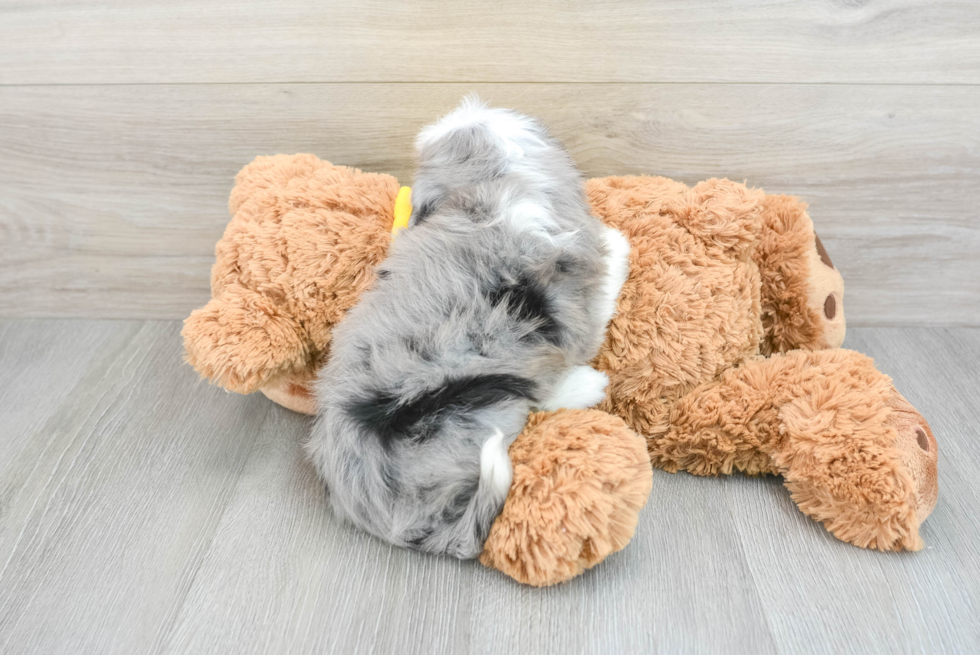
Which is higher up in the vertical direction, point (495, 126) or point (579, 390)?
point (495, 126)

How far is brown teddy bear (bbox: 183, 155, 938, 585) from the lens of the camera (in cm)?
65

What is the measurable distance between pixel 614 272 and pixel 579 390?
13cm

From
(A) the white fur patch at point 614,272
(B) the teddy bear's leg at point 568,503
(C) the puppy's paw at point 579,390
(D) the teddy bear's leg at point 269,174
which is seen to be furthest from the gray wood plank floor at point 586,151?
(B) the teddy bear's leg at point 568,503

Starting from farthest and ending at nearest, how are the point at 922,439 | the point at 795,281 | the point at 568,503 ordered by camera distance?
1. the point at 795,281
2. the point at 922,439
3. the point at 568,503

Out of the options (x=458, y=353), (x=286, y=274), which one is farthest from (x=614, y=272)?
(x=286, y=274)

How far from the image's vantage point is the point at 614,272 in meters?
0.74

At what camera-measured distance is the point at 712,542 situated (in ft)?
2.30

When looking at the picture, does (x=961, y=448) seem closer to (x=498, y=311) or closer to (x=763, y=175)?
(x=763, y=175)

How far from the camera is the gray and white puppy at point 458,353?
0.63 m

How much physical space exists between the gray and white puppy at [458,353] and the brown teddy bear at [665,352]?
5 cm

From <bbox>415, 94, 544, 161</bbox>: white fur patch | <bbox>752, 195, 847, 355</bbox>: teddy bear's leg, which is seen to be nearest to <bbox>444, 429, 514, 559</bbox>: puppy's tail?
<bbox>415, 94, 544, 161</bbox>: white fur patch

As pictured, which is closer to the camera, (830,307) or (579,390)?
(579,390)

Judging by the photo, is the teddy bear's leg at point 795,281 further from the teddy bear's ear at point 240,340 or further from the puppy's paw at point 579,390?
the teddy bear's ear at point 240,340

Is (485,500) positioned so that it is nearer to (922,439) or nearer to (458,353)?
(458,353)
